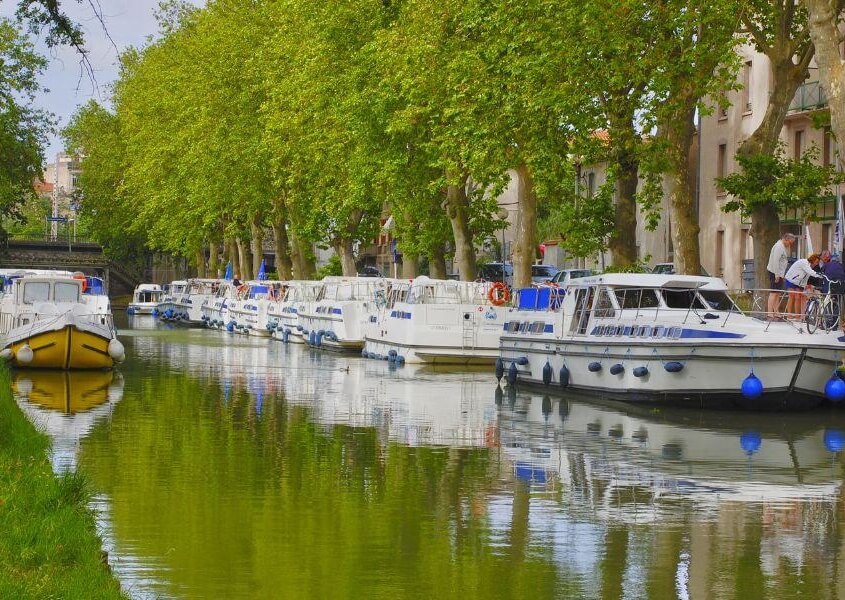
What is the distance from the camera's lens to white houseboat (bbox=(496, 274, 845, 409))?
93.0 feet

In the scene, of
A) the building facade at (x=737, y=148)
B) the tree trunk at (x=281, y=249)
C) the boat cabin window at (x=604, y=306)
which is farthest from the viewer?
the tree trunk at (x=281, y=249)

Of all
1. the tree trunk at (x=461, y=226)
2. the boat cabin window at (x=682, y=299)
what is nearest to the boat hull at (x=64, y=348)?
the boat cabin window at (x=682, y=299)

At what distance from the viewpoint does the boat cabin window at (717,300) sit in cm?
3181

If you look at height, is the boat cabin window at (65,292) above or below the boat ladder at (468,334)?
above

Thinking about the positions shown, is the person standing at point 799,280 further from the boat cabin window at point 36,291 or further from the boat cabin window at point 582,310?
the boat cabin window at point 36,291

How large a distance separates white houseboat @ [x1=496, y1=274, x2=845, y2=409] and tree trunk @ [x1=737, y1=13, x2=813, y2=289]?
495 cm

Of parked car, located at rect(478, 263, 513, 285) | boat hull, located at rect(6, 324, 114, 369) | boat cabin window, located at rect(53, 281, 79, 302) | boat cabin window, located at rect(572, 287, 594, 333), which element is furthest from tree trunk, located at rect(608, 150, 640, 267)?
parked car, located at rect(478, 263, 513, 285)

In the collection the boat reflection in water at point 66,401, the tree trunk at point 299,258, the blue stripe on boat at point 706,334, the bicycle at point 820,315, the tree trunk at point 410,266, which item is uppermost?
the tree trunk at point 299,258

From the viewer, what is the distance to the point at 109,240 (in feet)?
396

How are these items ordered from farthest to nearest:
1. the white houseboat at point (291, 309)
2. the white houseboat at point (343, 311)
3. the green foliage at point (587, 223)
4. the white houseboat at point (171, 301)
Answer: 1. the white houseboat at point (171, 301)
2. the white houseboat at point (291, 309)
3. the white houseboat at point (343, 311)
4. the green foliage at point (587, 223)

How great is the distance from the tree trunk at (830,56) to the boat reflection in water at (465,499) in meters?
5.07

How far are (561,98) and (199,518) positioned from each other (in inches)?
966

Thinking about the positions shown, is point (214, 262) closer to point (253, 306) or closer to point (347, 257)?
point (253, 306)

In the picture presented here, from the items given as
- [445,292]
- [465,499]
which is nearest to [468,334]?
[445,292]
